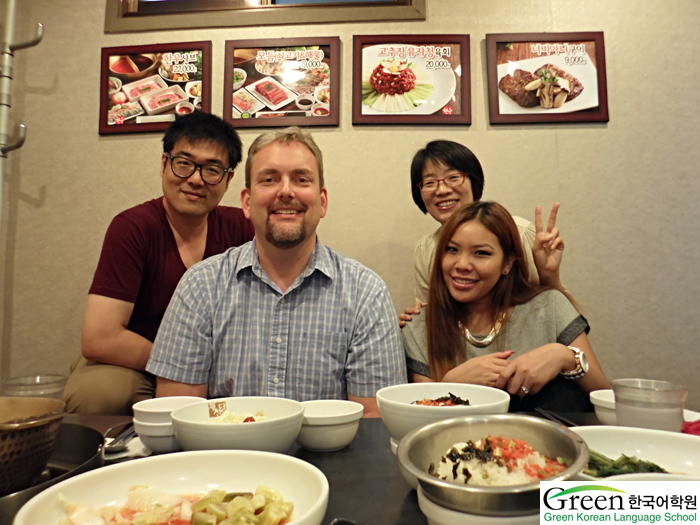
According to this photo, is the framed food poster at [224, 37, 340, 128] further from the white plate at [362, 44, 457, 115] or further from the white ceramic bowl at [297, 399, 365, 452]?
the white ceramic bowl at [297, 399, 365, 452]

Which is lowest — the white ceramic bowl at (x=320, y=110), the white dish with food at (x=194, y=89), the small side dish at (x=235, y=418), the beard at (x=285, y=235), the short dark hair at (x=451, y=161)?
the small side dish at (x=235, y=418)

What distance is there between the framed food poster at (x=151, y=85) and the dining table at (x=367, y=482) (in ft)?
7.74

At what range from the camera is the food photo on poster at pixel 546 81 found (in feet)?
8.81

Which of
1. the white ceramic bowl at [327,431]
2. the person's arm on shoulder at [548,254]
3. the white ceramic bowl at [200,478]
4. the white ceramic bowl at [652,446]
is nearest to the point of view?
the white ceramic bowl at [200,478]

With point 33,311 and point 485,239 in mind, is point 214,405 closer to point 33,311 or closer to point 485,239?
point 485,239

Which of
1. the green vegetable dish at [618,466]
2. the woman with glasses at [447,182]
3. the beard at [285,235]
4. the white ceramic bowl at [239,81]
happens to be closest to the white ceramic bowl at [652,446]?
the green vegetable dish at [618,466]

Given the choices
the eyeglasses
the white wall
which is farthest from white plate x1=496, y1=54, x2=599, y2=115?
the eyeglasses

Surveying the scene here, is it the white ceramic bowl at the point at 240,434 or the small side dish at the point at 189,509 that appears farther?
the white ceramic bowl at the point at 240,434

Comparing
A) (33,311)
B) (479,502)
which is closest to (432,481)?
(479,502)

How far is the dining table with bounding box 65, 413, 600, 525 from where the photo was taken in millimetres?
616

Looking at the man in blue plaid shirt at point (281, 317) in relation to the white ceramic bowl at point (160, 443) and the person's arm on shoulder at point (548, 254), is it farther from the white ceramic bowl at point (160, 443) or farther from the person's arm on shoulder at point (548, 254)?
the person's arm on shoulder at point (548, 254)

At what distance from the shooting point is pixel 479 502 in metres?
0.50

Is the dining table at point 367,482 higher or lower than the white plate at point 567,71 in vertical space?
lower

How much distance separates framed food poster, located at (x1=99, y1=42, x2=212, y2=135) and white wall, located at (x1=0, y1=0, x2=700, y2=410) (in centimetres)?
8
